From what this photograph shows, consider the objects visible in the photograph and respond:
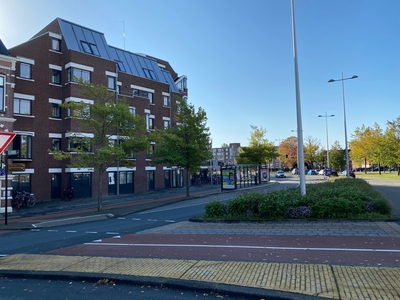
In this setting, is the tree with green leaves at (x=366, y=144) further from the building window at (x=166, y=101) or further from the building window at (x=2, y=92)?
the building window at (x=2, y=92)

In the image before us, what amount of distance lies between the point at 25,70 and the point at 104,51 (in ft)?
28.0

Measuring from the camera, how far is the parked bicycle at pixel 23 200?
23344 millimetres

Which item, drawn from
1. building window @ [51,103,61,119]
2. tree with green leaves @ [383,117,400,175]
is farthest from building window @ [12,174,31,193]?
tree with green leaves @ [383,117,400,175]

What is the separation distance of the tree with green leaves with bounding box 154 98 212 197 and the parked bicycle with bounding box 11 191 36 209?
9882 mm

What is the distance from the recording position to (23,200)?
23.9 m

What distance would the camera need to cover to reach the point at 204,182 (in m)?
48.4

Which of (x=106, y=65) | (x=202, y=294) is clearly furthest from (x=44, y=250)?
(x=106, y=65)

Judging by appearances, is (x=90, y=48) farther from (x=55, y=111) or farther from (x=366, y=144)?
(x=366, y=144)

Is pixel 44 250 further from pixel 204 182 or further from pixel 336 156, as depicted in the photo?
pixel 336 156

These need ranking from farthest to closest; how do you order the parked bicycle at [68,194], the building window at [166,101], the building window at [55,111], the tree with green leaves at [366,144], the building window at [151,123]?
the tree with green leaves at [366,144] < the building window at [166,101] < the building window at [151,123] < the building window at [55,111] < the parked bicycle at [68,194]

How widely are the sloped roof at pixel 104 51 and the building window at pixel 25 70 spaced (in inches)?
153

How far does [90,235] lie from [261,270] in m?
7.94

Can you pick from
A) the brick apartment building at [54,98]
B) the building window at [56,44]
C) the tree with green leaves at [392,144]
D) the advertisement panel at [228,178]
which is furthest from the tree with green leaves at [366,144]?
the building window at [56,44]

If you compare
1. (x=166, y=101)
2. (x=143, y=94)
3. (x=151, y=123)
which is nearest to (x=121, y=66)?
(x=143, y=94)
